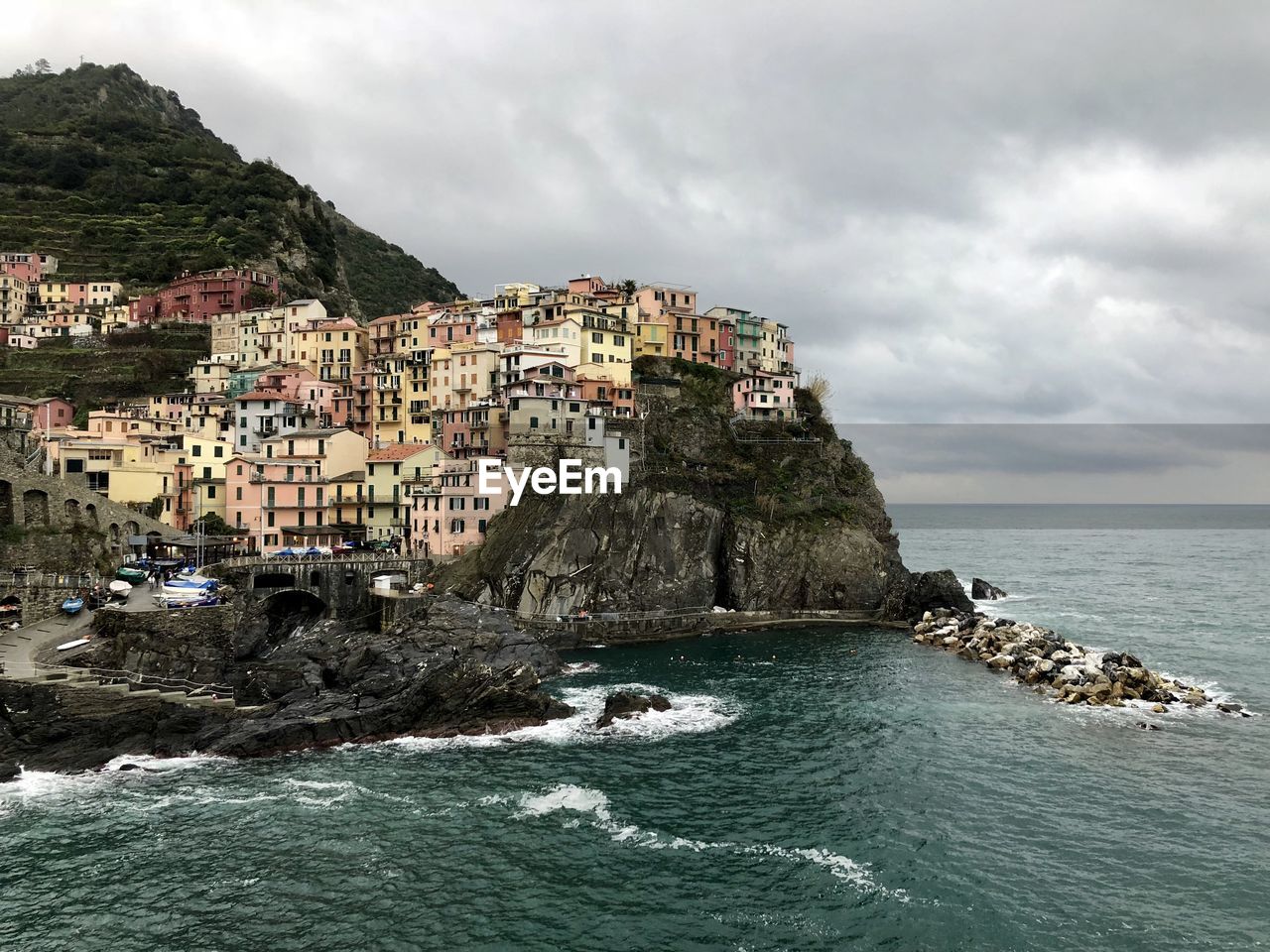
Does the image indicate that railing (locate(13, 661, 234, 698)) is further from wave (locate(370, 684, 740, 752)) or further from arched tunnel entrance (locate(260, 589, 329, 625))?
arched tunnel entrance (locate(260, 589, 329, 625))

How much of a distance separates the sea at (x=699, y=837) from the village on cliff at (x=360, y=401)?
35549 mm

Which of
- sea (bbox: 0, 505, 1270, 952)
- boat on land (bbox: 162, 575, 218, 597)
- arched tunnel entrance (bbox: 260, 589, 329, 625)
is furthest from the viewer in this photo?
arched tunnel entrance (bbox: 260, 589, 329, 625)

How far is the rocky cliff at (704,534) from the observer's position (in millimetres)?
75250

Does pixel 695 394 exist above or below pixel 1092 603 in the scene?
above

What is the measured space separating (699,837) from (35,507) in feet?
188

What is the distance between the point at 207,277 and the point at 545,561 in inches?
3317

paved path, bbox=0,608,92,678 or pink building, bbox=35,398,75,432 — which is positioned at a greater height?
pink building, bbox=35,398,75,432

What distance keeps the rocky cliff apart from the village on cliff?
4879 millimetres

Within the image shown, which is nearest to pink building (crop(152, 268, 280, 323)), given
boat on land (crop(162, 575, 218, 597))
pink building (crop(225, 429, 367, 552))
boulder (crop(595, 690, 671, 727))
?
pink building (crop(225, 429, 367, 552))

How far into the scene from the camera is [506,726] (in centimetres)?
4903

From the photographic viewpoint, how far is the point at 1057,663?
60.8 m

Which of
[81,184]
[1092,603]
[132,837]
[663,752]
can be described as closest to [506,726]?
[663,752]

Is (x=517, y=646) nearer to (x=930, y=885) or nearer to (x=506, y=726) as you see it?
(x=506, y=726)

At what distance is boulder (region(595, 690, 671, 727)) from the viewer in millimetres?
50469
